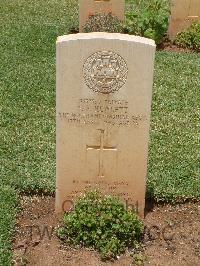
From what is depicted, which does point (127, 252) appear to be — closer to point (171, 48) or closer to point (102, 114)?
point (102, 114)

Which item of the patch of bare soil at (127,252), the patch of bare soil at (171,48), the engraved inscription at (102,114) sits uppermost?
the engraved inscription at (102,114)

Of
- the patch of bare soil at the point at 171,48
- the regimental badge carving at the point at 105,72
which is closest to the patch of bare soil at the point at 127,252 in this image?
the regimental badge carving at the point at 105,72

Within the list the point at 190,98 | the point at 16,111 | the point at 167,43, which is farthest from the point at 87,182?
the point at 167,43

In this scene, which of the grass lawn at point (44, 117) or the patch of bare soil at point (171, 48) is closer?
the grass lawn at point (44, 117)

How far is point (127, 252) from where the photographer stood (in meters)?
5.21

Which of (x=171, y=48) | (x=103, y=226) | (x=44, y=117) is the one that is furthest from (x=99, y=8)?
(x=103, y=226)

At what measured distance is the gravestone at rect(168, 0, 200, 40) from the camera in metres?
10.1

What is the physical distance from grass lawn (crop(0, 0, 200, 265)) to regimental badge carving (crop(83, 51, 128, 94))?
1.47 meters

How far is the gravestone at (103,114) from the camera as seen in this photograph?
476 cm

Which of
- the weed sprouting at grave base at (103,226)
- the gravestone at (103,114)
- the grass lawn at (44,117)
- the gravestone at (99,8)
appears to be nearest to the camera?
the gravestone at (103,114)

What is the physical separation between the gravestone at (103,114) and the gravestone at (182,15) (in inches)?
215

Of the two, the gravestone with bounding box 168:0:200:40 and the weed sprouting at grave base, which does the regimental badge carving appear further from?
A: the gravestone with bounding box 168:0:200:40

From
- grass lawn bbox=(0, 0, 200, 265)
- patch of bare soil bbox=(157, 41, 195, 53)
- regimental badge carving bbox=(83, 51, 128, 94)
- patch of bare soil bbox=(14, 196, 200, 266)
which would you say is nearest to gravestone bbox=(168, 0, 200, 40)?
patch of bare soil bbox=(157, 41, 195, 53)

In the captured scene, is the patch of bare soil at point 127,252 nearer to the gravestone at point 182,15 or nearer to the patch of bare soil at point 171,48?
the patch of bare soil at point 171,48
